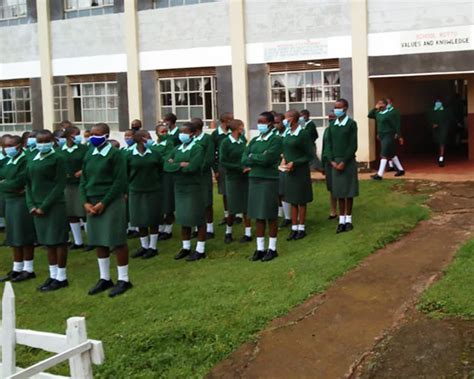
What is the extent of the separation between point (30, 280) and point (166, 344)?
144 inches

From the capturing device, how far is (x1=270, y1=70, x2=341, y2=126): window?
55.2ft

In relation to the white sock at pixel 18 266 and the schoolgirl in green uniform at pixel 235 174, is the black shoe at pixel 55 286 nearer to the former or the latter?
the white sock at pixel 18 266

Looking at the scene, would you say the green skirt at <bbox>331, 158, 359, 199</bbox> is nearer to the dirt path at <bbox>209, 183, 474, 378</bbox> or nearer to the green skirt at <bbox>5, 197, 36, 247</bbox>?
the dirt path at <bbox>209, 183, 474, 378</bbox>

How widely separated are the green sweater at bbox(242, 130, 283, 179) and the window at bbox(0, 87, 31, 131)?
14132 mm

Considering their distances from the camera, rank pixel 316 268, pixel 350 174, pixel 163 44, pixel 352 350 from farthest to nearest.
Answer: pixel 163 44
pixel 350 174
pixel 316 268
pixel 352 350

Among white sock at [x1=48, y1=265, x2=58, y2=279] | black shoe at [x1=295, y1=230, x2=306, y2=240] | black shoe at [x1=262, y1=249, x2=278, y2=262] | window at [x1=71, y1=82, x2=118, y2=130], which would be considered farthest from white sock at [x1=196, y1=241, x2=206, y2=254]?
window at [x1=71, y1=82, x2=118, y2=130]

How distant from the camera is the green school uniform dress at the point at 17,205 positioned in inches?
366

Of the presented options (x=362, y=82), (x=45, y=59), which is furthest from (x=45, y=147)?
(x=45, y=59)

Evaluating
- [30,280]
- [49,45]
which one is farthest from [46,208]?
[49,45]

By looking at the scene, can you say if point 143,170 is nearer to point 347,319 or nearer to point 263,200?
point 263,200

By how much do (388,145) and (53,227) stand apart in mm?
8276

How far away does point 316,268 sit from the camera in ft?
27.5

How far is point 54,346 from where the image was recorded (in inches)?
180

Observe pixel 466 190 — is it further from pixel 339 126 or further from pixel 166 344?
pixel 166 344
